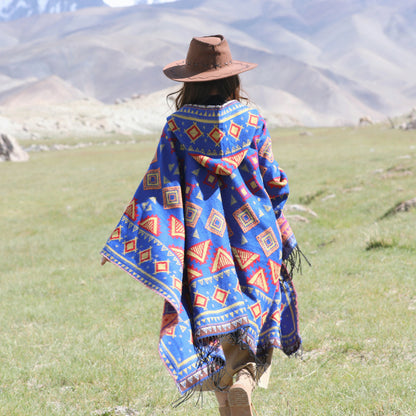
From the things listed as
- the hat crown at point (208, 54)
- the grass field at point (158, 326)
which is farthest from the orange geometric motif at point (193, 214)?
the grass field at point (158, 326)

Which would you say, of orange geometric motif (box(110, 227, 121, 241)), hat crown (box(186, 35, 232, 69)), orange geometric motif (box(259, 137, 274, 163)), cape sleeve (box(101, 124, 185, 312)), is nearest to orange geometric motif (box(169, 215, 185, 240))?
cape sleeve (box(101, 124, 185, 312))

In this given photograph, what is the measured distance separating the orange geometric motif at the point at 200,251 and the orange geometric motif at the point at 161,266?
18 cm

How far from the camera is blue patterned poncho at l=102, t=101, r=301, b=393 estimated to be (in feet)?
10.7

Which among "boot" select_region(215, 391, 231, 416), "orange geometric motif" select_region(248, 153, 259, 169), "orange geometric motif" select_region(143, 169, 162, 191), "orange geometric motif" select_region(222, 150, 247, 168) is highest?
"orange geometric motif" select_region(222, 150, 247, 168)

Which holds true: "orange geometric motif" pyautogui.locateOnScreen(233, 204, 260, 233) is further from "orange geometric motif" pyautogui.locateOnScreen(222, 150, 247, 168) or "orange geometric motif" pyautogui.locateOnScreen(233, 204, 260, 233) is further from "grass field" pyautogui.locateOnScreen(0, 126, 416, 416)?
"grass field" pyautogui.locateOnScreen(0, 126, 416, 416)

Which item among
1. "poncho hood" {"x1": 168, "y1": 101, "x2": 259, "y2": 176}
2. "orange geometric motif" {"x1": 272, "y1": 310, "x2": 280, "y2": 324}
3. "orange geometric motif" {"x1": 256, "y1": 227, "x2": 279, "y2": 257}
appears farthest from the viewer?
"orange geometric motif" {"x1": 272, "y1": 310, "x2": 280, "y2": 324}

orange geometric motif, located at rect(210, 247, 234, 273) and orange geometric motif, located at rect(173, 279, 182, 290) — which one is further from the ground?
orange geometric motif, located at rect(210, 247, 234, 273)

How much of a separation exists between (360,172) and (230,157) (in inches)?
663

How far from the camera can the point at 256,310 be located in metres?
3.49

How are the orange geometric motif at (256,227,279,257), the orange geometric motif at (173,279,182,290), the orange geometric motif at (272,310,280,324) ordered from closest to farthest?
the orange geometric motif at (173,279,182,290)
the orange geometric motif at (256,227,279,257)
the orange geometric motif at (272,310,280,324)

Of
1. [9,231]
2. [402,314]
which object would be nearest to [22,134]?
[9,231]

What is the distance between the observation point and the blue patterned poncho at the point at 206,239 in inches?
129

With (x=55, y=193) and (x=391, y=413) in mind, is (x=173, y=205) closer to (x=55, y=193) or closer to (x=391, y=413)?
(x=391, y=413)

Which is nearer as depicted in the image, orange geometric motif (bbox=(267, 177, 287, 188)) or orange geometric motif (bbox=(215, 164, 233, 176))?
orange geometric motif (bbox=(215, 164, 233, 176))
